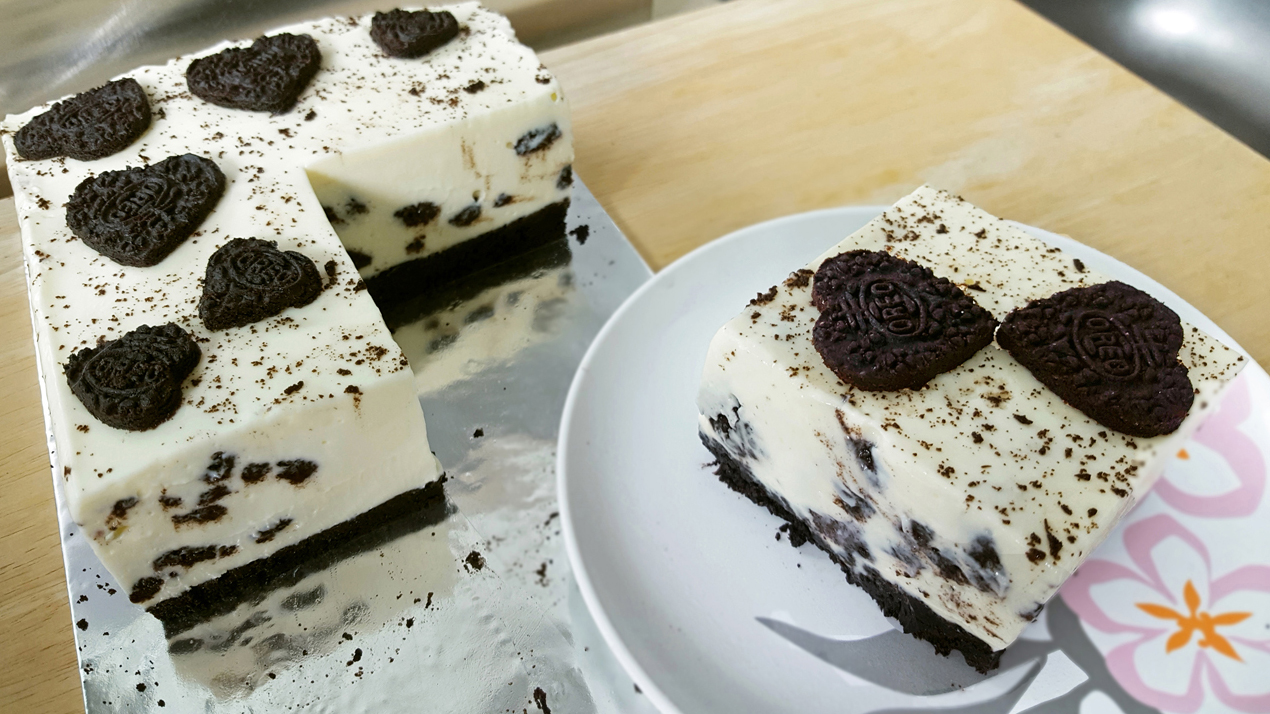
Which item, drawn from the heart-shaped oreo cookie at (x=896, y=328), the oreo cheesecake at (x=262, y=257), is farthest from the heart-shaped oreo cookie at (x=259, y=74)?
the heart-shaped oreo cookie at (x=896, y=328)

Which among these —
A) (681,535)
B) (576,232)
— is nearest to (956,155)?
(576,232)

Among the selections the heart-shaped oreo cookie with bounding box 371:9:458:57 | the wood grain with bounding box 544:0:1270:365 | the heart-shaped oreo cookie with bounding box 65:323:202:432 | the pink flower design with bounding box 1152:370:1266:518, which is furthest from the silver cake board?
the pink flower design with bounding box 1152:370:1266:518

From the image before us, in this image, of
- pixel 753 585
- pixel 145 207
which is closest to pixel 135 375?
pixel 145 207

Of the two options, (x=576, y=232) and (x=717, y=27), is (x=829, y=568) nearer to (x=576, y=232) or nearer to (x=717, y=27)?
(x=576, y=232)

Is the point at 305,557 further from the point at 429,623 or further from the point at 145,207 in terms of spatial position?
the point at 145,207

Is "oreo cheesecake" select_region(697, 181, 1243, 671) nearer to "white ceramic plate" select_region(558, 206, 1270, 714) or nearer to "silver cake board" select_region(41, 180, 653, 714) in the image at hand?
"white ceramic plate" select_region(558, 206, 1270, 714)

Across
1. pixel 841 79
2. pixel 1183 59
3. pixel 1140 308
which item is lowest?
pixel 1183 59

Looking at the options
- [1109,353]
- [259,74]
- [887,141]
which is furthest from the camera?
[887,141]
